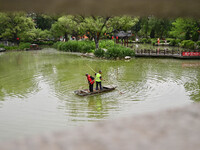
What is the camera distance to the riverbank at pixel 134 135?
2.41ft

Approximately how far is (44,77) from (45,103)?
665cm

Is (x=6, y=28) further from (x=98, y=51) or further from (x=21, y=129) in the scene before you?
(x=21, y=129)

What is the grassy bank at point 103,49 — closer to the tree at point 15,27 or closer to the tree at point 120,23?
the tree at point 120,23

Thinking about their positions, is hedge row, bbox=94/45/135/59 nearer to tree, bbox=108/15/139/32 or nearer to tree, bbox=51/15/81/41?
tree, bbox=108/15/139/32

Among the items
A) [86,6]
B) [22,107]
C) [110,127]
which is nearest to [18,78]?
[22,107]

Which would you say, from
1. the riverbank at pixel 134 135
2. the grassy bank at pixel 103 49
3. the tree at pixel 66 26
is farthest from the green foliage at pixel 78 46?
the riverbank at pixel 134 135

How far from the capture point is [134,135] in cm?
81

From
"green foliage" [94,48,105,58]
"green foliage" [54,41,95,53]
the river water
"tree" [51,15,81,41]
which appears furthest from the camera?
"tree" [51,15,81,41]

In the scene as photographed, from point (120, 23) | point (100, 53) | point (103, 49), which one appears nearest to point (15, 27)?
point (103, 49)

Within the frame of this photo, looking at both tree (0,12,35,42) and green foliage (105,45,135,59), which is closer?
green foliage (105,45,135,59)

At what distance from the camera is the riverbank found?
735 millimetres

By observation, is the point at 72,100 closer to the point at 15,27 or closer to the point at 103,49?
the point at 103,49

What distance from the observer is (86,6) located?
2.36m

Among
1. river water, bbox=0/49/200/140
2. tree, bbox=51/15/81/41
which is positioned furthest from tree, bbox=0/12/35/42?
river water, bbox=0/49/200/140
